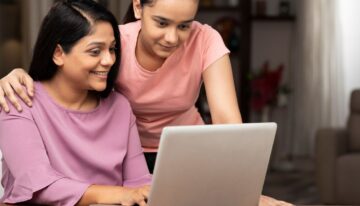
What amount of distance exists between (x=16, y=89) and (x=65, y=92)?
121 millimetres

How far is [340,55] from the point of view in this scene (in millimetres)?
7016

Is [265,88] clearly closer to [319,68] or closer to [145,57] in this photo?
[319,68]

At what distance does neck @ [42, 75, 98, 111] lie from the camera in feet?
5.38

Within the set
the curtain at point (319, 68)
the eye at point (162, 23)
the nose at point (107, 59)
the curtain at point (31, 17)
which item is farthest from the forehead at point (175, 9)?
the curtain at point (319, 68)

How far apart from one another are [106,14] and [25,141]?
1.15ft

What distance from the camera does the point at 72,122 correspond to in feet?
5.31

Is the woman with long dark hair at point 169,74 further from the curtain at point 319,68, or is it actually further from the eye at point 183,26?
the curtain at point 319,68

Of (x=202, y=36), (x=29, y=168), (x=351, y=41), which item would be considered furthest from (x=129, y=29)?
(x=351, y=41)

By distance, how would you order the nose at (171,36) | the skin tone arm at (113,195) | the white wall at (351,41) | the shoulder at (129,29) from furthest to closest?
the white wall at (351,41) < the shoulder at (129,29) < the nose at (171,36) < the skin tone arm at (113,195)

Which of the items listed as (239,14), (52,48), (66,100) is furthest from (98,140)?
(239,14)

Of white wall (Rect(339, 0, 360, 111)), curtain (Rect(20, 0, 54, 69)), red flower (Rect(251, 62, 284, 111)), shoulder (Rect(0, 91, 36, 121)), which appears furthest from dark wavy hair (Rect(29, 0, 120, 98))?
white wall (Rect(339, 0, 360, 111))

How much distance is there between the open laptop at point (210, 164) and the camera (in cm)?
127

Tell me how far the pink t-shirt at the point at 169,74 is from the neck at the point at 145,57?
20mm

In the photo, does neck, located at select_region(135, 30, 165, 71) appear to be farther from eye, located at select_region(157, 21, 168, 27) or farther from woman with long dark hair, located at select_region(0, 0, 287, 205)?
eye, located at select_region(157, 21, 168, 27)
